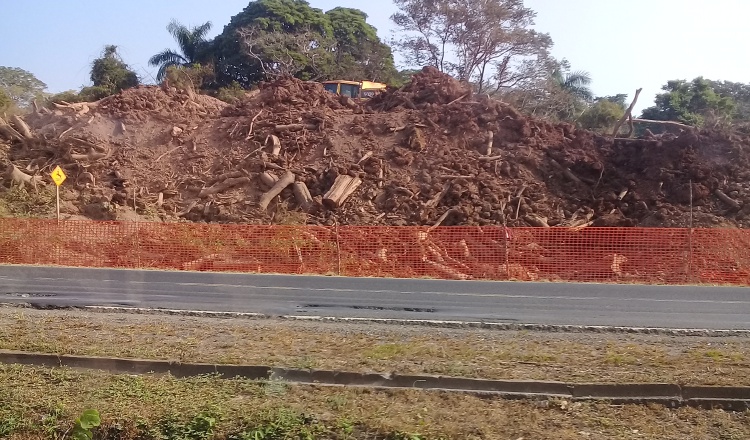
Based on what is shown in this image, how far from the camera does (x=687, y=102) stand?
48812 millimetres

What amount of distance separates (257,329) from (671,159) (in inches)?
981

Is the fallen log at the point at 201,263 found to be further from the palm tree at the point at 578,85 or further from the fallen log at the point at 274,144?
the palm tree at the point at 578,85

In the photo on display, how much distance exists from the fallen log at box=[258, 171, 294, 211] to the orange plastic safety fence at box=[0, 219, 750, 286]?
205 inches

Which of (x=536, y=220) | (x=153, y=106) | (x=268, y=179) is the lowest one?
(x=536, y=220)

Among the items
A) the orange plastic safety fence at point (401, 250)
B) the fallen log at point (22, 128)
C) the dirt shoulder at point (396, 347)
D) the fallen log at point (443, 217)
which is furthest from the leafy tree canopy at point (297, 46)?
the dirt shoulder at point (396, 347)

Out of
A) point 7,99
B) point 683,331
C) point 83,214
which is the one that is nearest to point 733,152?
point 683,331

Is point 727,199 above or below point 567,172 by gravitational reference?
below

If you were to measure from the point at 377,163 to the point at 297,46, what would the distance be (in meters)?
23.1

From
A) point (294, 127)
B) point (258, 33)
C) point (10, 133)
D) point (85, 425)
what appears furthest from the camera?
point (258, 33)

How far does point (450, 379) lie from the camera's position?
7.50 meters

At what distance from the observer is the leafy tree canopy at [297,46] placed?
50344mm

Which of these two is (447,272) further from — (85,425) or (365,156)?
(85,425)

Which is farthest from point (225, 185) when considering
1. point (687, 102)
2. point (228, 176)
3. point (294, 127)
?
point (687, 102)

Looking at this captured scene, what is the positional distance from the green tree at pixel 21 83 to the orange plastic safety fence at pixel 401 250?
36637 millimetres
